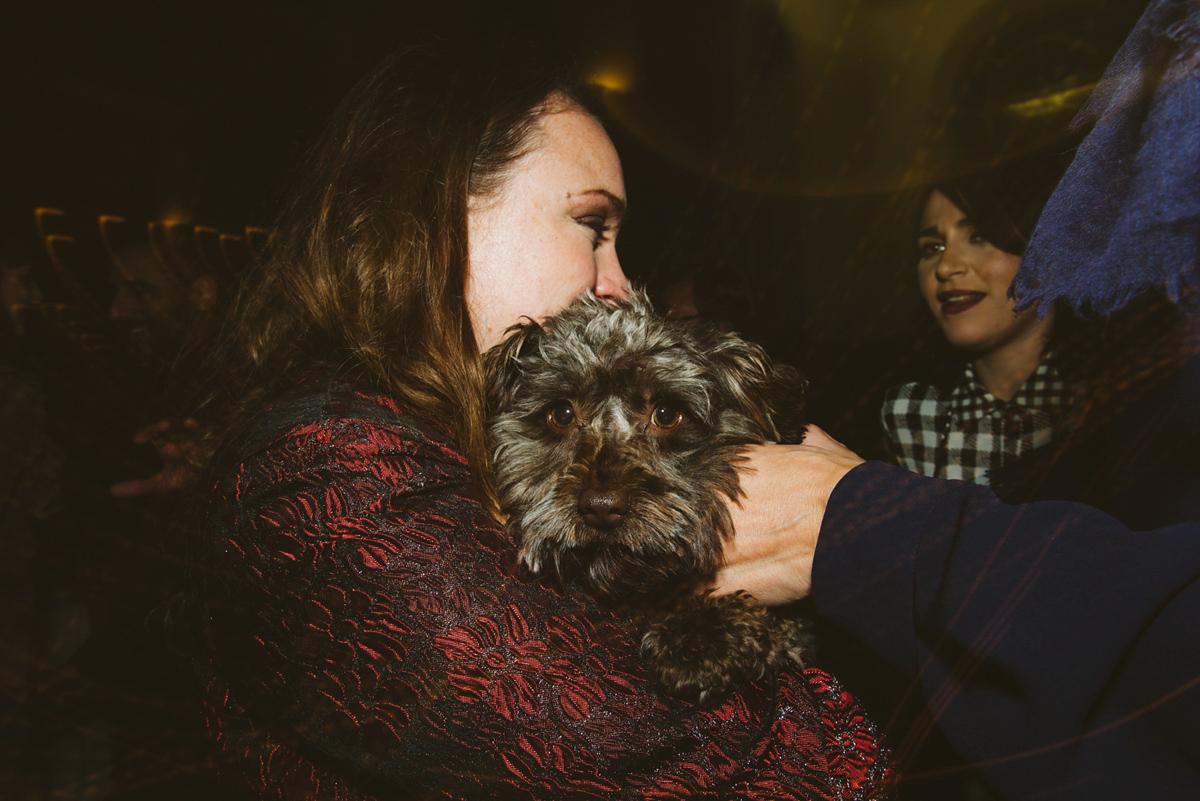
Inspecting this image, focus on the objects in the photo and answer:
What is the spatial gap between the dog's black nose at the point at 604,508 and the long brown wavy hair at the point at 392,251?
0.93ft

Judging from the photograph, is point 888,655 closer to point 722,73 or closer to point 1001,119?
point 1001,119

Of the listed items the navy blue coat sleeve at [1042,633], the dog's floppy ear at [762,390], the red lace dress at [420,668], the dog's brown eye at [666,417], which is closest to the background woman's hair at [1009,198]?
the dog's floppy ear at [762,390]

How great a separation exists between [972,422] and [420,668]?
11.6ft

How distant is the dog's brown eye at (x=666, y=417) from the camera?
189 centimetres

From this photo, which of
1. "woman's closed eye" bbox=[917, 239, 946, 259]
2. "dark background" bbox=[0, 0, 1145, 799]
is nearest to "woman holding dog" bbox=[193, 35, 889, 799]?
"dark background" bbox=[0, 0, 1145, 799]

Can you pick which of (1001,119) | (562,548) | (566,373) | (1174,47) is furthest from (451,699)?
(1001,119)

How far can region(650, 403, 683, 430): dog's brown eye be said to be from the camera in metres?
1.89

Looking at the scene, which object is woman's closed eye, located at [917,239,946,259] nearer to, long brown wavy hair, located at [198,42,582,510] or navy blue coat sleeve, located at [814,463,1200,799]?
long brown wavy hair, located at [198,42,582,510]

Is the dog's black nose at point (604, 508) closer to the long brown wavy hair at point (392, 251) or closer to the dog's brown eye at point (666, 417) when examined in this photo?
the long brown wavy hair at point (392, 251)

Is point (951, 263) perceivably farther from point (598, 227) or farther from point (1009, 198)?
point (598, 227)

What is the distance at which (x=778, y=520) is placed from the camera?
1.43m

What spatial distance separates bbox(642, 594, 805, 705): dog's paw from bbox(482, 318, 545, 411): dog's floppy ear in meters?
0.95

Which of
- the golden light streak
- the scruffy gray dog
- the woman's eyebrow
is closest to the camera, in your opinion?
the scruffy gray dog

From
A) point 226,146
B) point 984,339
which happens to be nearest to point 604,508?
point 984,339
